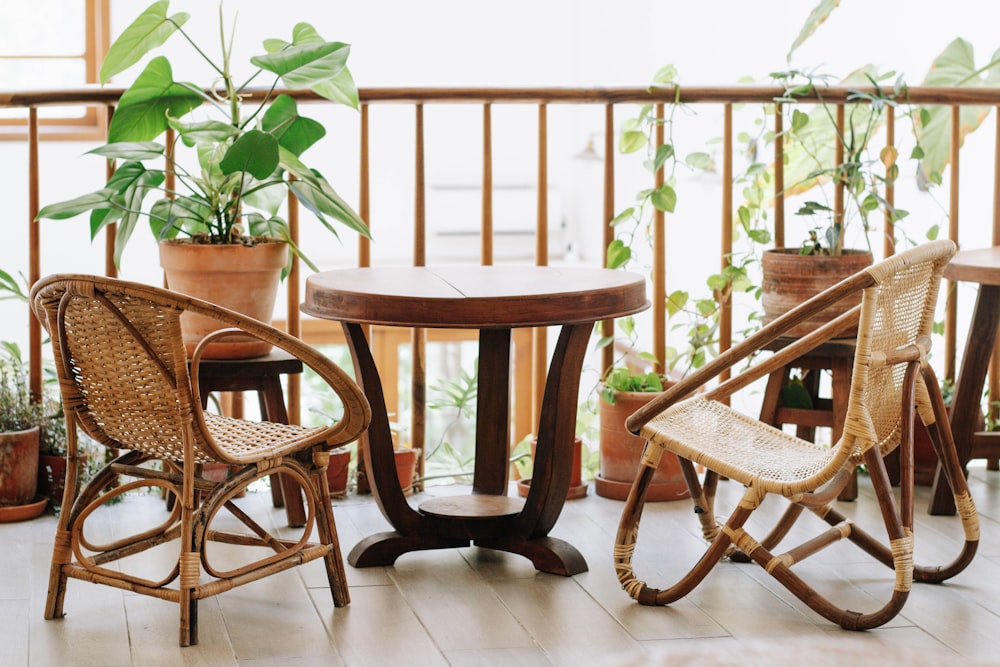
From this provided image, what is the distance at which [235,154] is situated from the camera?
242cm

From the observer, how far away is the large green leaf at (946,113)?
3.50m

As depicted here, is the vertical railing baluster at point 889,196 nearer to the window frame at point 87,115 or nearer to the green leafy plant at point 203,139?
the green leafy plant at point 203,139

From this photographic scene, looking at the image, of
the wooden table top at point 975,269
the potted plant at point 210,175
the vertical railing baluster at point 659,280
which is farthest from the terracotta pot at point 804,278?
the potted plant at point 210,175

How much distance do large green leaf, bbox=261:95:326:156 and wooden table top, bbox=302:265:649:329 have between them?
14.1 inches

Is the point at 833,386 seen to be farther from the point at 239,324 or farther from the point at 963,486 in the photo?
the point at 239,324

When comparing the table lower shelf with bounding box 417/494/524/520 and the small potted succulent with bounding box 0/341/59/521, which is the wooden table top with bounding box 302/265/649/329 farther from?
the small potted succulent with bounding box 0/341/59/521

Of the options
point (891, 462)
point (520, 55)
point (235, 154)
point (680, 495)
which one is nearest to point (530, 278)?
point (235, 154)

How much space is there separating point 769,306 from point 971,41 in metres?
1.39

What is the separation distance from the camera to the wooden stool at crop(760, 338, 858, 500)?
2.86 m

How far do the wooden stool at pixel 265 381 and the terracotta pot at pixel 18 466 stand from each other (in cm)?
46

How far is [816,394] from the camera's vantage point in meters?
3.10

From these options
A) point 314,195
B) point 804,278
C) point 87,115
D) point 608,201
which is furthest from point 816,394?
point 87,115

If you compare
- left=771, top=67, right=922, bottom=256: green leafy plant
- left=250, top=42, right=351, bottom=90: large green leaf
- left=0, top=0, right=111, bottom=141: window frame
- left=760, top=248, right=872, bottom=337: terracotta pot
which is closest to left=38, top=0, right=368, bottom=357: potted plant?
left=250, top=42, right=351, bottom=90: large green leaf

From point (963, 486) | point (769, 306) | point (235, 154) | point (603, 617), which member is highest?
point (235, 154)
